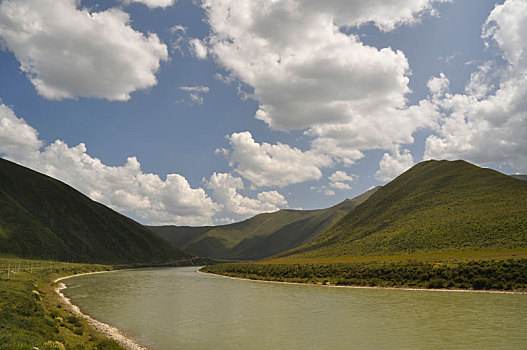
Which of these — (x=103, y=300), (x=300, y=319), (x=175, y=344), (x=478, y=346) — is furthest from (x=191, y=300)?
(x=478, y=346)

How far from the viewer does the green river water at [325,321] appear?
28250 mm

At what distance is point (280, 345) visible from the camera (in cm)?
2797

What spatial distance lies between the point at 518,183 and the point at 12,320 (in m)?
172

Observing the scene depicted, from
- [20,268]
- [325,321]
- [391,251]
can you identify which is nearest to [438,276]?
[325,321]

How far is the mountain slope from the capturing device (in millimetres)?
103312

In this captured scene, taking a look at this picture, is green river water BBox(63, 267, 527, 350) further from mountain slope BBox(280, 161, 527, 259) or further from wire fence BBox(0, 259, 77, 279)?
mountain slope BBox(280, 161, 527, 259)

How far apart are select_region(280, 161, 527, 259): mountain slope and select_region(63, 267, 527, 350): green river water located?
5732cm

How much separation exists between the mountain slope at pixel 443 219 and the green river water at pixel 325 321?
57.3m

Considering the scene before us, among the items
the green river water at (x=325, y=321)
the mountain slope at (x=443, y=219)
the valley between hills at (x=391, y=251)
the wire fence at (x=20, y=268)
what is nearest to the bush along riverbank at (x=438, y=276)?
the valley between hills at (x=391, y=251)

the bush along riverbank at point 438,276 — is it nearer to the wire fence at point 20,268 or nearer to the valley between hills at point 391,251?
the valley between hills at point 391,251

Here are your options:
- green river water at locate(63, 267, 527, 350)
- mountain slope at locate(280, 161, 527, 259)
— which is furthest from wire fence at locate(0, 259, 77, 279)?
mountain slope at locate(280, 161, 527, 259)

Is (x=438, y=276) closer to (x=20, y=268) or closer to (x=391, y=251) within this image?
(x=391, y=251)

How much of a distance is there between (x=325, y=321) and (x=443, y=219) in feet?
368

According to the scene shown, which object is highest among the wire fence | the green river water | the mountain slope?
the mountain slope
